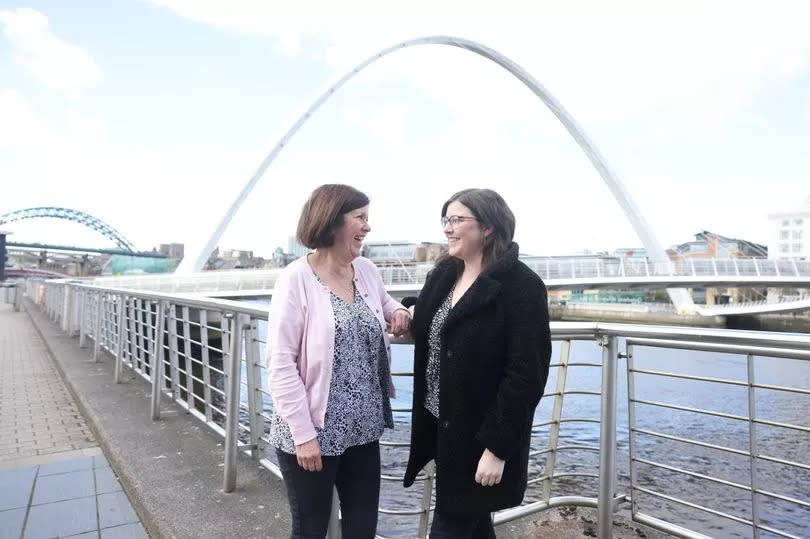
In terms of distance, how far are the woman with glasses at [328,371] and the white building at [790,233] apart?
79.2 metres

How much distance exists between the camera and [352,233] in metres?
1.74

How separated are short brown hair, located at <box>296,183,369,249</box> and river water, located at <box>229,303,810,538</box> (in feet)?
6.21

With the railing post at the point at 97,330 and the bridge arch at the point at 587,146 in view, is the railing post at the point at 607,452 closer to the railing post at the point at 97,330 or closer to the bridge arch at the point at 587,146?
the railing post at the point at 97,330

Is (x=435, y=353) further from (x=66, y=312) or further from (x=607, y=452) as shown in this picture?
(x=66, y=312)

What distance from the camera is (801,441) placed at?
927 cm

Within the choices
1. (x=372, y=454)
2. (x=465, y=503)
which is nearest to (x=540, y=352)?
(x=465, y=503)

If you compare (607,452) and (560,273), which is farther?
(560,273)

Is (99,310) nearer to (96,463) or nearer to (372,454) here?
(96,463)

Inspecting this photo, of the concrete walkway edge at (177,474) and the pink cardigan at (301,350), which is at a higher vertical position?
the pink cardigan at (301,350)

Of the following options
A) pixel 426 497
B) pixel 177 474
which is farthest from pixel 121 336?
pixel 426 497

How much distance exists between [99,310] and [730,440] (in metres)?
9.53

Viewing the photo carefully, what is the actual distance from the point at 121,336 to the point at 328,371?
491cm

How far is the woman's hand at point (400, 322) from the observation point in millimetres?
1938

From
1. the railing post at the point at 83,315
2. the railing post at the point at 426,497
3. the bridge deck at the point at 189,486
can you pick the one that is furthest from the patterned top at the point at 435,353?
the railing post at the point at 83,315
